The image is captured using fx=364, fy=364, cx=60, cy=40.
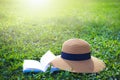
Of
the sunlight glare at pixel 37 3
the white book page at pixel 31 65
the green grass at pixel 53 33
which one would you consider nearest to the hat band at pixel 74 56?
the green grass at pixel 53 33

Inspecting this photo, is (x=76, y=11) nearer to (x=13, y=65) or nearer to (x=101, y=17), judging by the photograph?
(x=101, y=17)

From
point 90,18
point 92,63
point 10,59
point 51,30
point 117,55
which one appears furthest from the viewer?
point 90,18

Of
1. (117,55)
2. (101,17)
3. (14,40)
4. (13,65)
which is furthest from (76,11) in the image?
(13,65)

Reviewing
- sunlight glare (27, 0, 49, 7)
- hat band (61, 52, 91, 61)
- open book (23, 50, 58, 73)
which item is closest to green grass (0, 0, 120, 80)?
open book (23, 50, 58, 73)

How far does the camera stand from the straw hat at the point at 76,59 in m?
4.68

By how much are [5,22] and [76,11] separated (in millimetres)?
3302

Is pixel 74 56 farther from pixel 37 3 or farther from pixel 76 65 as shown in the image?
pixel 37 3

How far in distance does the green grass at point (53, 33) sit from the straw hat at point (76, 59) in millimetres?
106

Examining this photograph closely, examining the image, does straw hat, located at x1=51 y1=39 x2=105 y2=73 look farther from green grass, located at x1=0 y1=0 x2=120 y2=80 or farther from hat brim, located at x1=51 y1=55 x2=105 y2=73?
green grass, located at x1=0 y1=0 x2=120 y2=80

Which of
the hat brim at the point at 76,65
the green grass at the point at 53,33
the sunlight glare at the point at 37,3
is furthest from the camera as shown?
the sunlight glare at the point at 37,3

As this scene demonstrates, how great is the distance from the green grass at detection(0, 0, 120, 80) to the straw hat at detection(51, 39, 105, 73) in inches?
4.2

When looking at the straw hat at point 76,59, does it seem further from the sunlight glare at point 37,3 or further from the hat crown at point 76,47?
the sunlight glare at point 37,3

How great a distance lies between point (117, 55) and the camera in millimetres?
5969

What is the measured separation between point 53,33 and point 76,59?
3.07 meters
